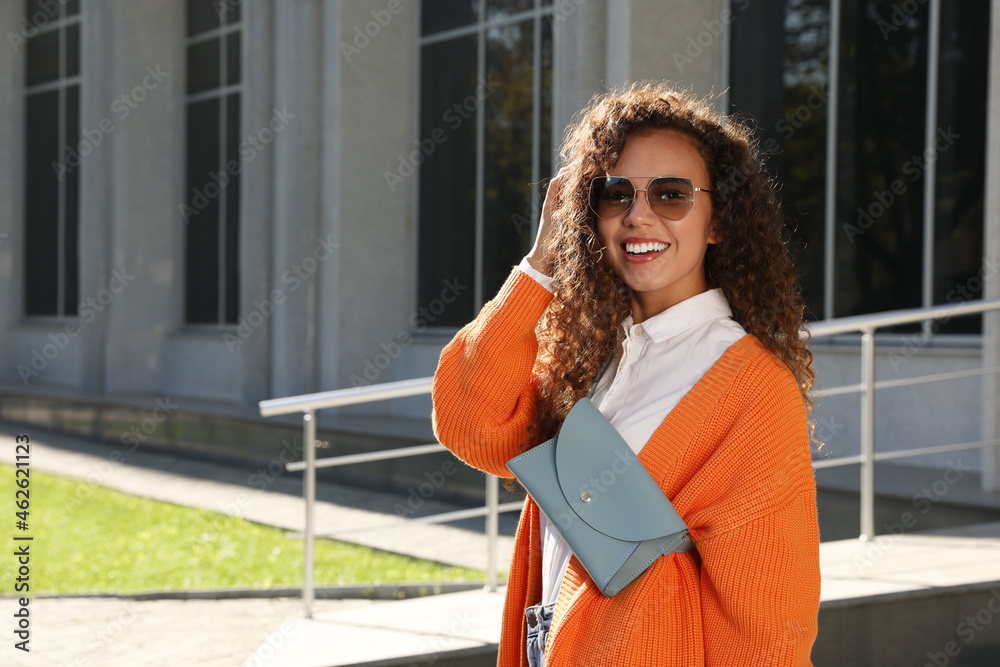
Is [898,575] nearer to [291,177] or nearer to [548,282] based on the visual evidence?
[548,282]

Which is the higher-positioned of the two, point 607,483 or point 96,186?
point 96,186

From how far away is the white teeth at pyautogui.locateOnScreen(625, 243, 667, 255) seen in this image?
173 centimetres

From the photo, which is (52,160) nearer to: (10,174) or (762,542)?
(10,174)

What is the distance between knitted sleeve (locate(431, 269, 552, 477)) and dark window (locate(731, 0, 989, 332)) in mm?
6248

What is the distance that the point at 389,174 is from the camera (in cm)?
1236

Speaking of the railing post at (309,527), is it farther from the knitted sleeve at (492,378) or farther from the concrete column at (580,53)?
the concrete column at (580,53)

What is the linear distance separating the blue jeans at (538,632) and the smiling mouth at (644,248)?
680mm

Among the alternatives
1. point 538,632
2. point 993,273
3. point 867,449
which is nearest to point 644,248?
point 538,632

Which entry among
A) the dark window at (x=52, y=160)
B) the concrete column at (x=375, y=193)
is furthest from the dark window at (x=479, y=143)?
the dark window at (x=52, y=160)

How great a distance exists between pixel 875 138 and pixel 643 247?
7.59 metres

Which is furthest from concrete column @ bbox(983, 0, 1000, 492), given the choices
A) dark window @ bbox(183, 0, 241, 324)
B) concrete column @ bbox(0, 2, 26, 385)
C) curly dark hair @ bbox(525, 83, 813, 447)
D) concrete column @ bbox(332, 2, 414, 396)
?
concrete column @ bbox(0, 2, 26, 385)

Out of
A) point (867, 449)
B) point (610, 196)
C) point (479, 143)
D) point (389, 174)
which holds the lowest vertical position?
point (867, 449)

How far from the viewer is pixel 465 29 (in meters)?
12.1

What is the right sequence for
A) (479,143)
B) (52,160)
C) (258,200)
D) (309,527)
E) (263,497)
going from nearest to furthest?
(309,527) → (263,497) → (479,143) → (258,200) → (52,160)
